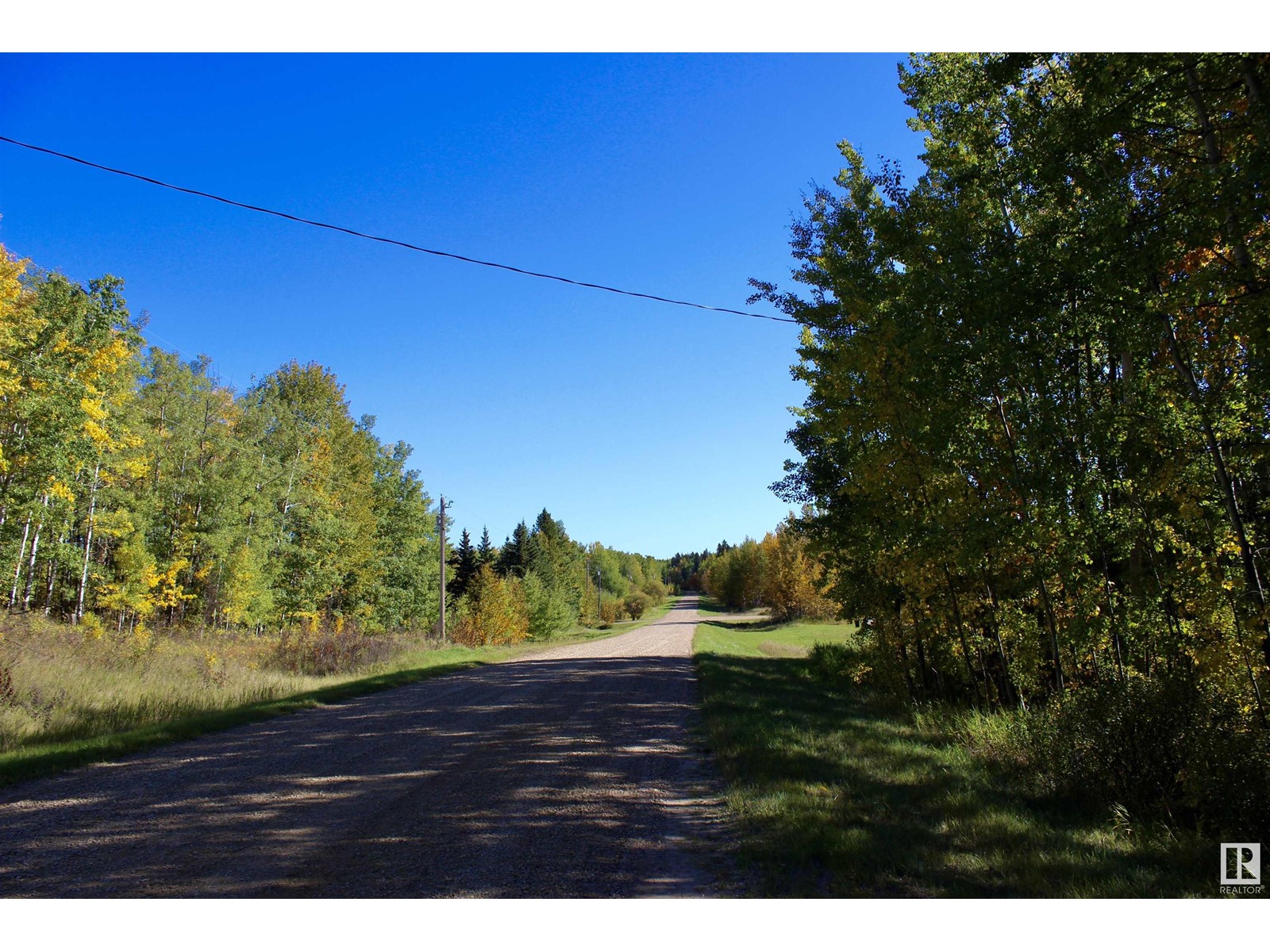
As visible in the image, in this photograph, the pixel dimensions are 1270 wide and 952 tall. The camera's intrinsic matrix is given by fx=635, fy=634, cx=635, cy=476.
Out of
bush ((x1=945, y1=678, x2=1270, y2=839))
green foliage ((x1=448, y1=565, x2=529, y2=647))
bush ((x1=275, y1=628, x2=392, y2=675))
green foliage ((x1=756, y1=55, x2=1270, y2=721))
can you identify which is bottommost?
green foliage ((x1=448, y1=565, x2=529, y2=647))

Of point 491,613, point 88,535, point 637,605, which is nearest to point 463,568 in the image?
point 491,613

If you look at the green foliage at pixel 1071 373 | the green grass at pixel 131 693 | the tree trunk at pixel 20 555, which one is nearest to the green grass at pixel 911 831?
the green foliage at pixel 1071 373

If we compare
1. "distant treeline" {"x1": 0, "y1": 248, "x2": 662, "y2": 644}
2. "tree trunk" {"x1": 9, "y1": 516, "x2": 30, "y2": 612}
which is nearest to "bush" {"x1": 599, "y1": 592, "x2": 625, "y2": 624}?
"distant treeline" {"x1": 0, "y1": 248, "x2": 662, "y2": 644}

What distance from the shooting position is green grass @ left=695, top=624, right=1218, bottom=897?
382 centimetres

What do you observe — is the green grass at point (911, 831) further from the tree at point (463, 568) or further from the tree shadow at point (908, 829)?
the tree at point (463, 568)

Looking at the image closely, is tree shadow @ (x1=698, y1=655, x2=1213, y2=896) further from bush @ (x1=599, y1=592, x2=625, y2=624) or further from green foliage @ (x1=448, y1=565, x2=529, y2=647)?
bush @ (x1=599, y1=592, x2=625, y2=624)

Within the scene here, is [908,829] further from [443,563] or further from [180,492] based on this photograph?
[180,492]

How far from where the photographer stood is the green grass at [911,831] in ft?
12.5

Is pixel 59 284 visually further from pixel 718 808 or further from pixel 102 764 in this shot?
pixel 718 808

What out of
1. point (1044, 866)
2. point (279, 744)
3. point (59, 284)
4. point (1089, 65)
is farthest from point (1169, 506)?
point (59, 284)

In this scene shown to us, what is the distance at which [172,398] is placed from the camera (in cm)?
2808

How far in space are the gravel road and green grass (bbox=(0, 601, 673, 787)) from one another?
59 centimetres

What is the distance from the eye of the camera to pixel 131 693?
10.7 m

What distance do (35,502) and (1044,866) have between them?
25544mm
